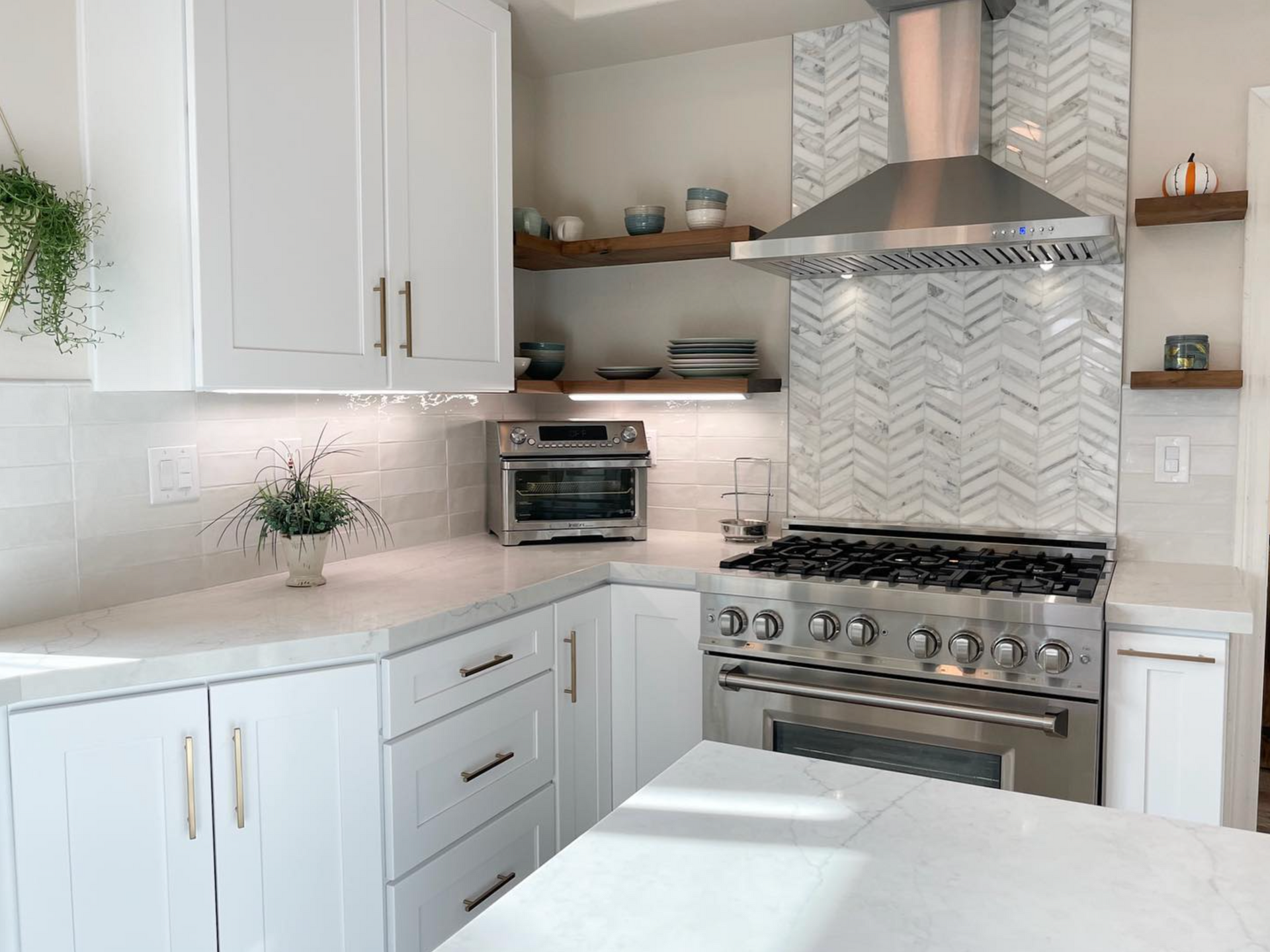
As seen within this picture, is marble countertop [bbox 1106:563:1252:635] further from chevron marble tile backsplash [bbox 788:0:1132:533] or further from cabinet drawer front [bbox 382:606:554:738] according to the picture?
cabinet drawer front [bbox 382:606:554:738]

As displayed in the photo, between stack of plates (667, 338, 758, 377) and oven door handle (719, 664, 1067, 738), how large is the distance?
98cm

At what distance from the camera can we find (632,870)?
3.17 ft

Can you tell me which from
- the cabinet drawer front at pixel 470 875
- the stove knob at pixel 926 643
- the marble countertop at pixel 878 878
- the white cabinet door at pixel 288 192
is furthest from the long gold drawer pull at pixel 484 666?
the marble countertop at pixel 878 878

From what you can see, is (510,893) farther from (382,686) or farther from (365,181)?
(365,181)

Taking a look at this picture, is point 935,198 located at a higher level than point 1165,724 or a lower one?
higher

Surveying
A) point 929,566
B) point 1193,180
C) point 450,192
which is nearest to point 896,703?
point 929,566

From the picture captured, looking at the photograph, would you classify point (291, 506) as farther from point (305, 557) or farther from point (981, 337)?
point (981, 337)

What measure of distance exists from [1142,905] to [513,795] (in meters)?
1.71

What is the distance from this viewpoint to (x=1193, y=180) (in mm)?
2557

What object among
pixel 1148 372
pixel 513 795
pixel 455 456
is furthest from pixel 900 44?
pixel 513 795

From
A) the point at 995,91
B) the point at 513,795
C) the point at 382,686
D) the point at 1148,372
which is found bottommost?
the point at 513,795

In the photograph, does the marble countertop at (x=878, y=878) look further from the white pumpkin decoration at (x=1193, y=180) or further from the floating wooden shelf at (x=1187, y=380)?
the white pumpkin decoration at (x=1193, y=180)

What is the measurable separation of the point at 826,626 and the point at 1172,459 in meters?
1.13

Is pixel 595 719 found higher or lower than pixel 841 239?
lower
